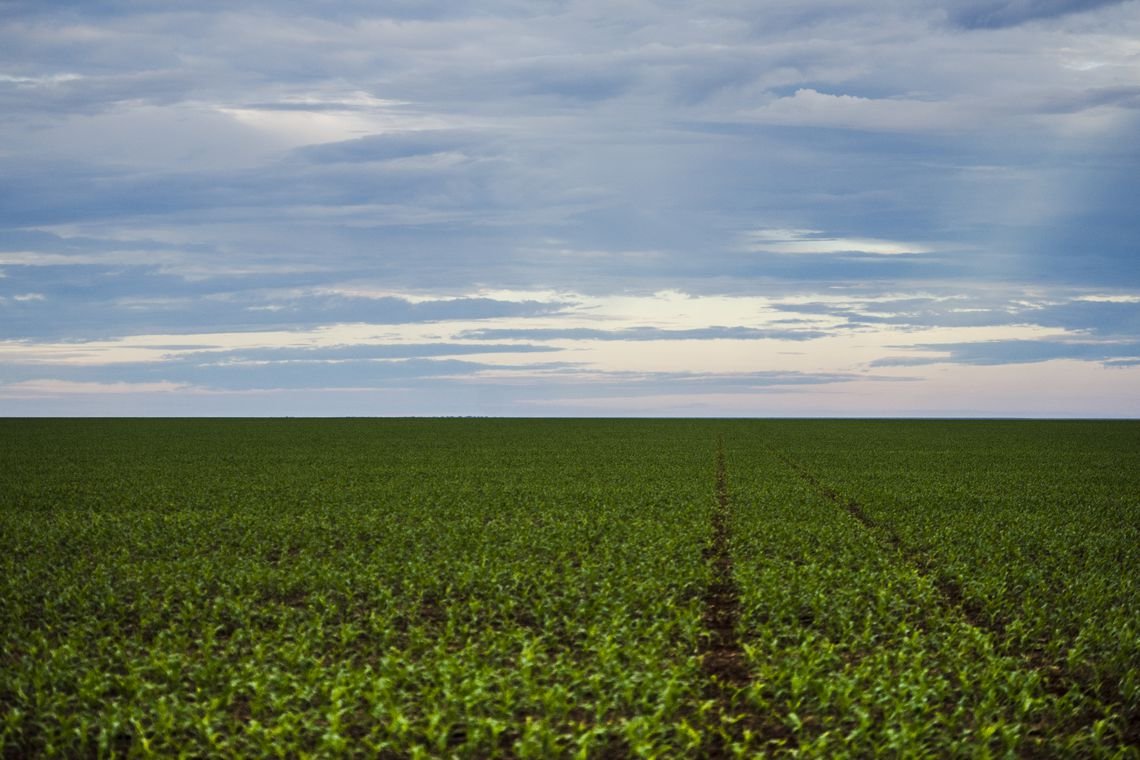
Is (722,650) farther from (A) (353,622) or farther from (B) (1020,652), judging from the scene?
(A) (353,622)

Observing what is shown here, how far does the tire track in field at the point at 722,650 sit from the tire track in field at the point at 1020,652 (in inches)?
137

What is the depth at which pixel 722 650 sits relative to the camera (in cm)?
1313

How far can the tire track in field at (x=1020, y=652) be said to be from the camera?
10.9 meters

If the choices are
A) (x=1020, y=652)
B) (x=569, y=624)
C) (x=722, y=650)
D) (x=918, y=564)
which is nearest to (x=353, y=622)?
(x=569, y=624)

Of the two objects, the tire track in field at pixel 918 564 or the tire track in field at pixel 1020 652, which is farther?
the tire track in field at pixel 918 564

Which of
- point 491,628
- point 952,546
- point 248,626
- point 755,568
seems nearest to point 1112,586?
point 952,546

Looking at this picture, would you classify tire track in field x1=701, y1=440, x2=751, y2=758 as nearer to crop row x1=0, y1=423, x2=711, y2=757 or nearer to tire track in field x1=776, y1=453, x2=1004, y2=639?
crop row x1=0, y1=423, x2=711, y2=757

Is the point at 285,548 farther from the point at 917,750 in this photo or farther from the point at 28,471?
the point at 28,471

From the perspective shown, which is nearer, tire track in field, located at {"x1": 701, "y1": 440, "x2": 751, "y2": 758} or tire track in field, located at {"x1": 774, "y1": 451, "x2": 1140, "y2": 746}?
tire track in field, located at {"x1": 701, "y1": 440, "x2": 751, "y2": 758}

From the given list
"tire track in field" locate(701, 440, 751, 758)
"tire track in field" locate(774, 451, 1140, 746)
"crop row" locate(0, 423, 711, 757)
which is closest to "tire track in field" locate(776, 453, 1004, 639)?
"tire track in field" locate(774, 451, 1140, 746)

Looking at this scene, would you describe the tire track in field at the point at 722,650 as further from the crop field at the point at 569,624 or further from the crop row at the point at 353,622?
the crop row at the point at 353,622

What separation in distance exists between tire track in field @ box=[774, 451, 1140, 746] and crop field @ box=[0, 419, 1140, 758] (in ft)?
0.18

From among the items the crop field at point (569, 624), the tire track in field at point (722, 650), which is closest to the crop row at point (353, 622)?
the crop field at point (569, 624)

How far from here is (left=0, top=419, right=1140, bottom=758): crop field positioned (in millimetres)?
9922
